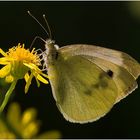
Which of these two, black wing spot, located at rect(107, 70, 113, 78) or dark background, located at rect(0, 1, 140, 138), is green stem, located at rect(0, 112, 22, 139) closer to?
black wing spot, located at rect(107, 70, 113, 78)

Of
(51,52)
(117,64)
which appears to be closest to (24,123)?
(51,52)

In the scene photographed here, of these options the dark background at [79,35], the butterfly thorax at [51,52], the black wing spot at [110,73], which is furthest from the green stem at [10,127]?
the dark background at [79,35]

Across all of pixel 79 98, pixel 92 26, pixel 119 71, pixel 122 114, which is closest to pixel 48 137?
pixel 79 98

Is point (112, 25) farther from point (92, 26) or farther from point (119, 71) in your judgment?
point (119, 71)

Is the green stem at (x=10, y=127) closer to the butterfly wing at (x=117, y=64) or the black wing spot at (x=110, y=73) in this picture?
the butterfly wing at (x=117, y=64)

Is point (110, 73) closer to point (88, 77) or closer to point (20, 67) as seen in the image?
point (88, 77)
